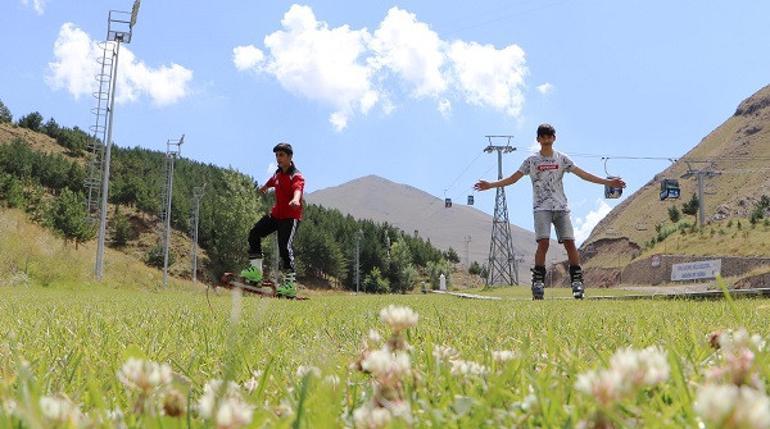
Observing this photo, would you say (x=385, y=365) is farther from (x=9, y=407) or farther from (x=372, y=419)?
(x=9, y=407)

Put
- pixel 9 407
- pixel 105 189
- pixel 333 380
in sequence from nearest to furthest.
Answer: pixel 9 407 → pixel 333 380 → pixel 105 189

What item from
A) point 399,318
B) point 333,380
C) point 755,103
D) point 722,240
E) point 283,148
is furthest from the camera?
point 755,103

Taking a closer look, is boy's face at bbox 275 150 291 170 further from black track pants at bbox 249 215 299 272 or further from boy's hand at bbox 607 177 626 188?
boy's hand at bbox 607 177 626 188

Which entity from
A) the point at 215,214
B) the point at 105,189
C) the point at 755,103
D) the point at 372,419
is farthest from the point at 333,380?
the point at 755,103

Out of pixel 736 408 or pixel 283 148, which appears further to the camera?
pixel 283 148

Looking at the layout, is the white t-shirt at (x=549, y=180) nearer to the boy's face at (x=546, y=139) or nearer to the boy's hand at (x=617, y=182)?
the boy's face at (x=546, y=139)

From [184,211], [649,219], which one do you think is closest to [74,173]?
[184,211]

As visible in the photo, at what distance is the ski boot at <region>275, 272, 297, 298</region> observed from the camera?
9.76m

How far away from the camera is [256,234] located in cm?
985

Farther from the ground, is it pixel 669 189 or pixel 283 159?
pixel 669 189

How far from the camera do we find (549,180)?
9.51 m

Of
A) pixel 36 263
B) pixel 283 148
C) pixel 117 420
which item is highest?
pixel 283 148

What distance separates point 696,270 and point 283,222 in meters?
41.4

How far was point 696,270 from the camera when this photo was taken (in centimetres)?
4416
